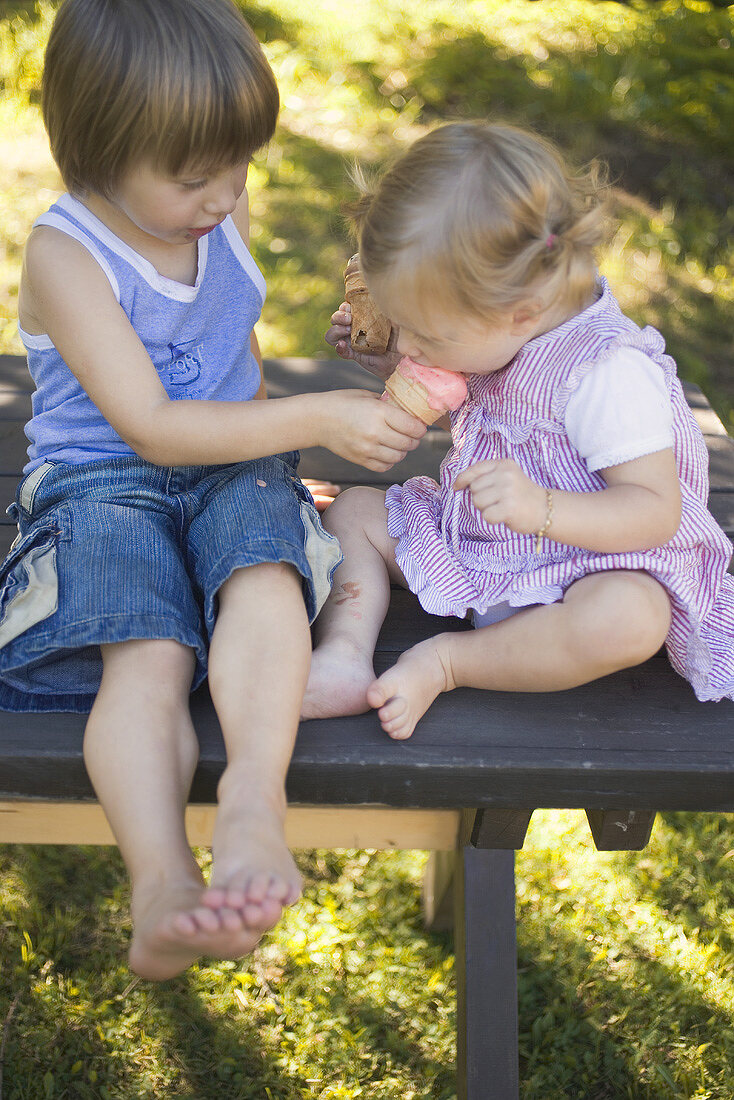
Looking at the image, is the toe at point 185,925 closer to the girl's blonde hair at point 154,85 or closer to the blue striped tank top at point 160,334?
the blue striped tank top at point 160,334

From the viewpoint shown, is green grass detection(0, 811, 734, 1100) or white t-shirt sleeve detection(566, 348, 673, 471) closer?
white t-shirt sleeve detection(566, 348, 673, 471)

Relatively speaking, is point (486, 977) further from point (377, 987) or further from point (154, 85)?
point (154, 85)

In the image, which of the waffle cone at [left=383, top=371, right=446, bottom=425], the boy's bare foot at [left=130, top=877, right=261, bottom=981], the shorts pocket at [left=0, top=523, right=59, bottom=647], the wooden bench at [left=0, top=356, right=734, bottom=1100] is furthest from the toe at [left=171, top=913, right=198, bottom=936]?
the waffle cone at [left=383, top=371, right=446, bottom=425]

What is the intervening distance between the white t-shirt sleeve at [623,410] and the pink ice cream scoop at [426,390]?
0.19 meters

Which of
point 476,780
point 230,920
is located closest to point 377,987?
point 476,780

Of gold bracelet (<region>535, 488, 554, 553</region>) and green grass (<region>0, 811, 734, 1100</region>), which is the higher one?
gold bracelet (<region>535, 488, 554, 553</region>)

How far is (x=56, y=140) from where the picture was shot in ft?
5.12

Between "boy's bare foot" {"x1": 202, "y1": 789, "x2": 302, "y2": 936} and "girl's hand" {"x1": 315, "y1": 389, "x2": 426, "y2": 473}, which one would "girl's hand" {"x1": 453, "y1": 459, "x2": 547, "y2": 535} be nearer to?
"girl's hand" {"x1": 315, "y1": 389, "x2": 426, "y2": 473}

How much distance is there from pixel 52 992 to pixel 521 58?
566 cm

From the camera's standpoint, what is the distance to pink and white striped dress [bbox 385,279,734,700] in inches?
61.0

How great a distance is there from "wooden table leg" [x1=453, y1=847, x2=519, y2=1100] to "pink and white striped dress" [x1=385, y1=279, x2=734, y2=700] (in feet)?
1.53

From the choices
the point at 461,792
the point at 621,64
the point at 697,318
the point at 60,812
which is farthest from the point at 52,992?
the point at 621,64

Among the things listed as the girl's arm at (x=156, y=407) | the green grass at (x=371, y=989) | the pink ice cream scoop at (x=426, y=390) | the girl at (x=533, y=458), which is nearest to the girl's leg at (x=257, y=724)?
the girl at (x=533, y=458)

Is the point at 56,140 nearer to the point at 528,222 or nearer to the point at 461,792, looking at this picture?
the point at 528,222
